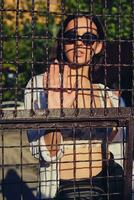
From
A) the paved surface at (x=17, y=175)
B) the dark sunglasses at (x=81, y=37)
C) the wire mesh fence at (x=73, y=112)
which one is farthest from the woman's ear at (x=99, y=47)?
the paved surface at (x=17, y=175)

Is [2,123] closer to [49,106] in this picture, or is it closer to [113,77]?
[49,106]

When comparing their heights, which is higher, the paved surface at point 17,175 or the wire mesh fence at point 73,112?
the wire mesh fence at point 73,112

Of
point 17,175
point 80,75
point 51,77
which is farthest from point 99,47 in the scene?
point 17,175

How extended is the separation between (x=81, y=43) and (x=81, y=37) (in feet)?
0.11

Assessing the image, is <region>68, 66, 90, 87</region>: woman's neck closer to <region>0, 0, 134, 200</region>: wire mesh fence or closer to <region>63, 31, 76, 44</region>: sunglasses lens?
<region>0, 0, 134, 200</region>: wire mesh fence

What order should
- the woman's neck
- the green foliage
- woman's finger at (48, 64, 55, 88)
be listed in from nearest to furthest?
the green foliage → woman's finger at (48, 64, 55, 88) → the woman's neck

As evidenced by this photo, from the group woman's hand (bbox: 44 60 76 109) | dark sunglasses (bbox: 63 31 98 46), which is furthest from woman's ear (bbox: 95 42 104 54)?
woman's hand (bbox: 44 60 76 109)

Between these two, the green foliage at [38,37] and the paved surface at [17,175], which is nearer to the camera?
the green foliage at [38,37]

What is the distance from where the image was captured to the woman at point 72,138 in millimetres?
1756

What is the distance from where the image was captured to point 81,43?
1.79m

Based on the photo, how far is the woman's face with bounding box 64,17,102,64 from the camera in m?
1.77

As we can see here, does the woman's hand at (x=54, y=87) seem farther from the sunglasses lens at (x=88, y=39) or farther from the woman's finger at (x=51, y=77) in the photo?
the sunglasses lens at (x=88, y=39)

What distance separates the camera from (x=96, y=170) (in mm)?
1954

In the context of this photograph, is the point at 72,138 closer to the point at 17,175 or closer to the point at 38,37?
the point at 38,37
